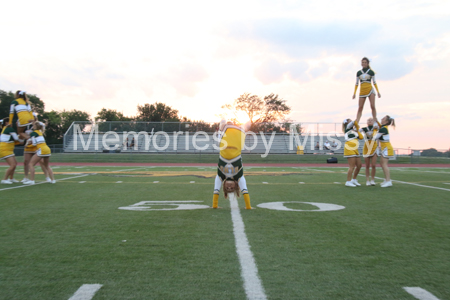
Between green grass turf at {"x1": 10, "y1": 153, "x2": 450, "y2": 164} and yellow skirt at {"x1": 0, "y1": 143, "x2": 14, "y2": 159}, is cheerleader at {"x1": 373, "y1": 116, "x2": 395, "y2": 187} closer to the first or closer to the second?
yellow skirt at {"x1": 0, "y1": 143, "x2": 14, "y2": 159}

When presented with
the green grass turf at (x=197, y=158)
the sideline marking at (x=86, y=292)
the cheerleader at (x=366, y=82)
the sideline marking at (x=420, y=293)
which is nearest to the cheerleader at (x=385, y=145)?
the cheerleader at (x=366, y=82)

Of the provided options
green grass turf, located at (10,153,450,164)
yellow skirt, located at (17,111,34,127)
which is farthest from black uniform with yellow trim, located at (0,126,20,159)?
green grass turf, located at (10,153,450,164)

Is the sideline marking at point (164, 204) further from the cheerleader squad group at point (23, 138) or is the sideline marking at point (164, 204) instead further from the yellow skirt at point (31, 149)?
the yellow skirt at point (31, 149)

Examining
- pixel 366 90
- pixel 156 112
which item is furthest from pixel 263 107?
pixel 366 90

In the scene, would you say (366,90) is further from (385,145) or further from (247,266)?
(247,266)

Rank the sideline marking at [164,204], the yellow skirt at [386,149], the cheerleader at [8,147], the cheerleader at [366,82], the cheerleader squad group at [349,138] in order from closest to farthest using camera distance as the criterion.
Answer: the sideline marking at [164,204], the yellow skirt at [386,149], the cheerleader squad group at [349,138], the cheerleader at [8,147], the cheerleader at [366,82]

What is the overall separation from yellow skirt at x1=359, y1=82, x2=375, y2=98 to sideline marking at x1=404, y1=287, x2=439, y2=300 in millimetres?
8769

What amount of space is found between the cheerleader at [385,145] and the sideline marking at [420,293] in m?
7.55

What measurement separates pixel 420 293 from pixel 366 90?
349 inches

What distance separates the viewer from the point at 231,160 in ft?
18.7

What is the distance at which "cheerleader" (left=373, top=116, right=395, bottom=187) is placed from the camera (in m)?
9.44

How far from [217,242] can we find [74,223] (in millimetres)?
2201

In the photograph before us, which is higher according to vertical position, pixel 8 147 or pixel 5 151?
pixel 8 147

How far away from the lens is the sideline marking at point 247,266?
245cm
